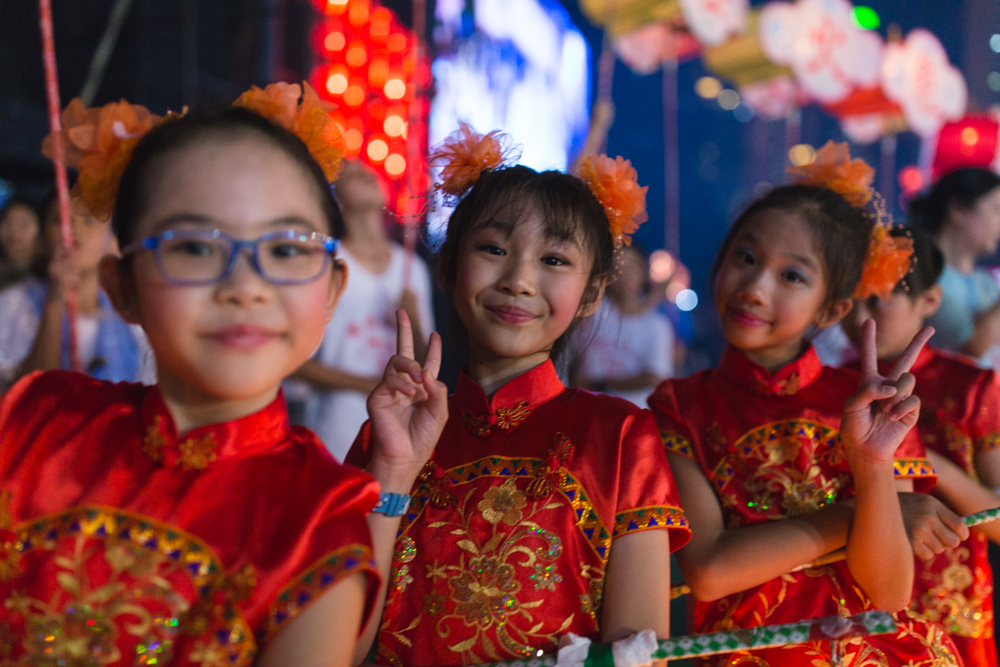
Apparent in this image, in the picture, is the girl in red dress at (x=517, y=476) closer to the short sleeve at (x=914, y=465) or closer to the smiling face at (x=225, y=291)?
the smiling face at (x=225, y=291)

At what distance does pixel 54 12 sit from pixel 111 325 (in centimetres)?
240

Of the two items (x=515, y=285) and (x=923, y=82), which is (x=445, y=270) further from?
(x=923, y=82)

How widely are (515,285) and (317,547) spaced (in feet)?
1.65

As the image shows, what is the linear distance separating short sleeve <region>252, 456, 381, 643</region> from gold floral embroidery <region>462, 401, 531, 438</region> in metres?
0.30

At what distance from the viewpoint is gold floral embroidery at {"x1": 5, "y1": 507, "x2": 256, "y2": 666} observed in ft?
2.66

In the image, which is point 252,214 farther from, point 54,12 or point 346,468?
point 54,12

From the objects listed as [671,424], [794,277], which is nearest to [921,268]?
[794,277]

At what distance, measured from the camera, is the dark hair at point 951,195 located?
238 centimetres

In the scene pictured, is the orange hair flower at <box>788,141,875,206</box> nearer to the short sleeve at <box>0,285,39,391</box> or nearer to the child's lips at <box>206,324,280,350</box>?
the child's lips at <box>206,324,280,350</box>

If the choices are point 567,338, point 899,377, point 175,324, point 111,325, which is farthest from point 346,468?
point 111,325

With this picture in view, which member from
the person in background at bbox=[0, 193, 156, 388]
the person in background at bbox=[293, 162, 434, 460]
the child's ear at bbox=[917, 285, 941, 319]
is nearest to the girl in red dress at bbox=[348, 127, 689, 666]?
the child's ear at bbox=[917, 285, 941, 319]

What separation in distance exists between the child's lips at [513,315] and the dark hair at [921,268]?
3.66 ft

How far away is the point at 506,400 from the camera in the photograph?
1.20 metres

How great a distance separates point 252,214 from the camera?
88cm
